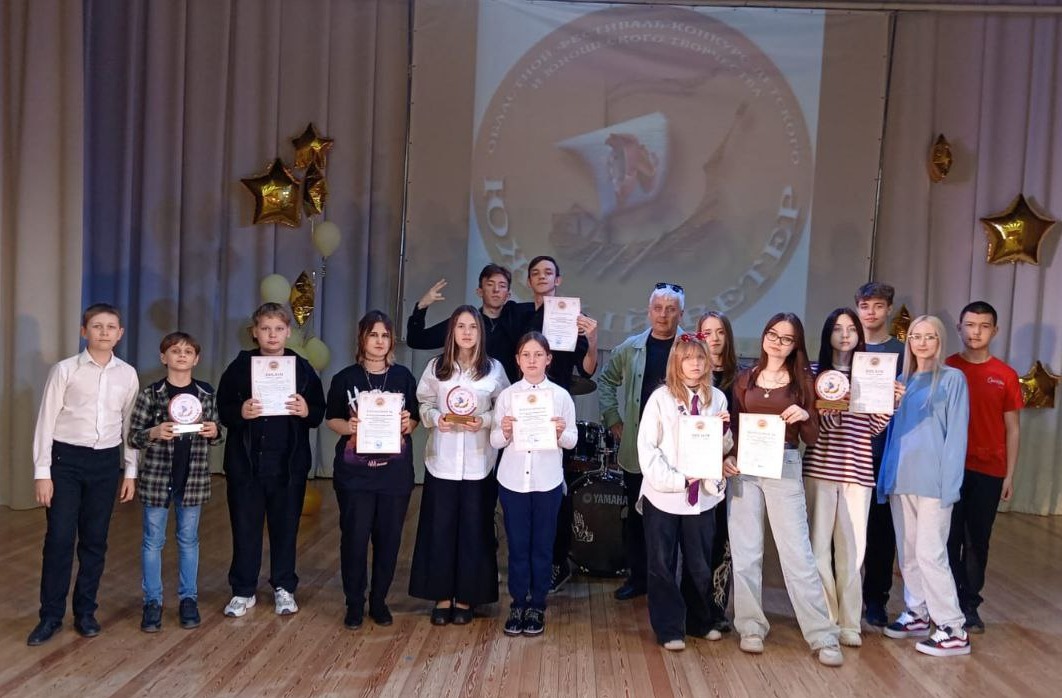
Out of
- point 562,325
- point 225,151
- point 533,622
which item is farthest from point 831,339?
point 225,151

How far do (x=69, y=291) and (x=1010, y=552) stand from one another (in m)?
6.05

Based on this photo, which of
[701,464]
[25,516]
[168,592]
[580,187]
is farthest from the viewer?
[580,187]

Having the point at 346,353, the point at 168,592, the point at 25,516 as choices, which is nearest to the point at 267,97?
the point at 346,353

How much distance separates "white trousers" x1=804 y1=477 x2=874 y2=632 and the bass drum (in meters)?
1.11

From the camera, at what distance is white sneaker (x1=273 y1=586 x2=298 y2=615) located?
3977 millimetres

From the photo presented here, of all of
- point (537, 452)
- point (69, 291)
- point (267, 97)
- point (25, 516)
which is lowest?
point (25, 516)

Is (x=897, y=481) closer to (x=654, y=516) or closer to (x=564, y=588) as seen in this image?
(x=654, y=516)

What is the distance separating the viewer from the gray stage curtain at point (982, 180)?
22.2 ft

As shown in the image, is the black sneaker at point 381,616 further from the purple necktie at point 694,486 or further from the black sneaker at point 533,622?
the purple necktie at point 694,486

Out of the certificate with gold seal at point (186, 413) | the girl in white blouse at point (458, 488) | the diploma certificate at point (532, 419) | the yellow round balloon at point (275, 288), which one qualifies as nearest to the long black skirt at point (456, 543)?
the girl in white blouse at point (458, 488)

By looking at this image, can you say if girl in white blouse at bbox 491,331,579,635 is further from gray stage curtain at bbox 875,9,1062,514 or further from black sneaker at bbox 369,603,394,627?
gray stage curtain at bbox 875,9,1062,514

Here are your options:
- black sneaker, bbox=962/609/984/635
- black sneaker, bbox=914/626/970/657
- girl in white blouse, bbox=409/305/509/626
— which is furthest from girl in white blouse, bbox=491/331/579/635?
black sneaker, bbox=962/609/984/635

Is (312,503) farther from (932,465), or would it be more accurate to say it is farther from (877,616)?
(932,465)

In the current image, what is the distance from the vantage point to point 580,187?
22.5ft
